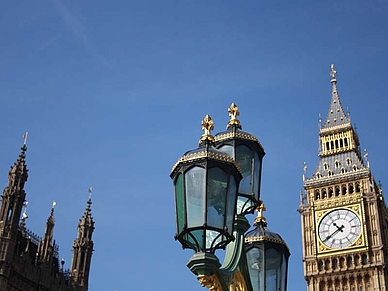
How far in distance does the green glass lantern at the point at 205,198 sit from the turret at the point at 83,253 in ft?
106

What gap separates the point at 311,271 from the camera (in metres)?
53.6

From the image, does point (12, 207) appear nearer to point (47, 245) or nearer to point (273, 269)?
point (47, 245)

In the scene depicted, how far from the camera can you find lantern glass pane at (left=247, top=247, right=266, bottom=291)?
7848mm

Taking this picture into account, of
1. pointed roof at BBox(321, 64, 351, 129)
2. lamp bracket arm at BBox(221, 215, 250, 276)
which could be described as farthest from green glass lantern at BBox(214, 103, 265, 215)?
pointed roof at BBox(321, 64, 351, 129)

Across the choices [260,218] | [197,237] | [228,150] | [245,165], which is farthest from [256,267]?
[197,237]

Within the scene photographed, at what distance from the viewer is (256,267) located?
7945 mm

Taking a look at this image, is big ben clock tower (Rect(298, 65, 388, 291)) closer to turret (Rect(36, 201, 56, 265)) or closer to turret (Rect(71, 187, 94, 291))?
turret (Rect(71, 187, 94, 291))

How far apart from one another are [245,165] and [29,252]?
28.9m

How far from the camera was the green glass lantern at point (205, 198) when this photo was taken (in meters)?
5.69

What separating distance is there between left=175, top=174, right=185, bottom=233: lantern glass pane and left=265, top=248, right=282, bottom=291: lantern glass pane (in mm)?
2390

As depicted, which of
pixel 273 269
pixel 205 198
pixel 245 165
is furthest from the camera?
pixel 273 269

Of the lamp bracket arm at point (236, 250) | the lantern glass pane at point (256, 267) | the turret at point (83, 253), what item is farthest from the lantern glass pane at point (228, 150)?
the turret at point (83, 253)

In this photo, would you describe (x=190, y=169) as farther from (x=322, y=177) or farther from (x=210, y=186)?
(x=322, y=177)

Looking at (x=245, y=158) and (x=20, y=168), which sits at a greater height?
(x=20, y=168)
